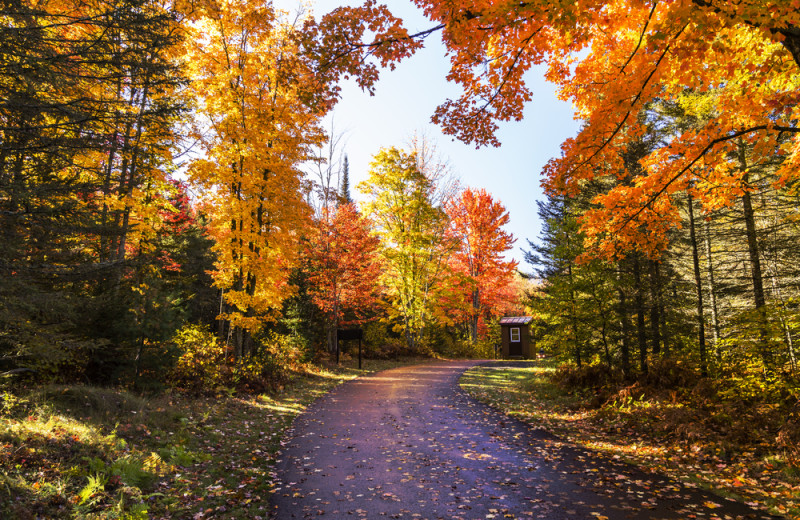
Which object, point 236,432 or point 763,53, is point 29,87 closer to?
point 236,432

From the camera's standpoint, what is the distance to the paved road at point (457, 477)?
4.80 m

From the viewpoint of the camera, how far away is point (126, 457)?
5500 mm

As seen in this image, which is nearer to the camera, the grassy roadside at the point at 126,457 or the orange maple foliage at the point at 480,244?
the grassy roadside at the point at 126,457

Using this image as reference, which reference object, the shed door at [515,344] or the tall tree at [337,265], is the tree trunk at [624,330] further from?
the shed door at [515,344]

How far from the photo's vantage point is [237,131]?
12797 mm

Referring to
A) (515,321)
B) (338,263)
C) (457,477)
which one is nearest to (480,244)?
(515,321)

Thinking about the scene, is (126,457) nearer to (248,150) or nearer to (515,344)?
(248,150)

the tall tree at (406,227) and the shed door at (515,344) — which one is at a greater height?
the tall tree at (406,227)

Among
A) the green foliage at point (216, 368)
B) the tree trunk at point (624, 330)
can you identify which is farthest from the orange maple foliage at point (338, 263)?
the tree trunk at point (624, 330)

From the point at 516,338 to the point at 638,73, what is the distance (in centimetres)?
2822

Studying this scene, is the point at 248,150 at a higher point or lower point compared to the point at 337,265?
higher

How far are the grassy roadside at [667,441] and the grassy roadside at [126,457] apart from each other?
6.22 meters

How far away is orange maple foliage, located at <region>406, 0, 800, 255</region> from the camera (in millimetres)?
4922

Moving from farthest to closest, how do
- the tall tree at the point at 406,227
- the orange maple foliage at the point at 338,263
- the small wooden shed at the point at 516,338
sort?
the small wooden shed at the point at 516,338 → the tall tree at the point at 406,227 → the orange maple foliage at the point at 338,263
